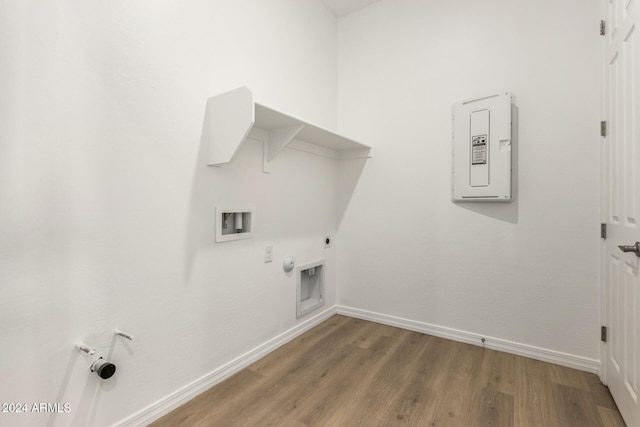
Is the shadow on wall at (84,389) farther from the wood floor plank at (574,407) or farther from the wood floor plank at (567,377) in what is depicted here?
the wood floor plank at (567,377)

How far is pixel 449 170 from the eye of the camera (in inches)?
91.4

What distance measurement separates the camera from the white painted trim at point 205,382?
139 centimetres

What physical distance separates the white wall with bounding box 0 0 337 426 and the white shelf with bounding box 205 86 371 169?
0.08 m

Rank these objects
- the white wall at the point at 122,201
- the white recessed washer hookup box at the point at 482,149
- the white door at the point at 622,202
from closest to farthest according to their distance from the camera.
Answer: the white wall at the point at 122,201
the white door at the point at 622,202
the white recessed washer hookup box at the point at 482,149

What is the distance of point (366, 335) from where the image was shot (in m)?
2.40

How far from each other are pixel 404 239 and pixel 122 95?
2180 mm

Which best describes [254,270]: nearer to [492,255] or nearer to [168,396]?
[168,396]

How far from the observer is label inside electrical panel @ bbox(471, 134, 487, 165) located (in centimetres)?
213

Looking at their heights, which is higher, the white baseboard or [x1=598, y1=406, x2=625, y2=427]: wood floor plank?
the white baseboard

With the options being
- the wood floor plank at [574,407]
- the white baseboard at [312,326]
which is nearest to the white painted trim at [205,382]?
the white baseboard at [312,326]

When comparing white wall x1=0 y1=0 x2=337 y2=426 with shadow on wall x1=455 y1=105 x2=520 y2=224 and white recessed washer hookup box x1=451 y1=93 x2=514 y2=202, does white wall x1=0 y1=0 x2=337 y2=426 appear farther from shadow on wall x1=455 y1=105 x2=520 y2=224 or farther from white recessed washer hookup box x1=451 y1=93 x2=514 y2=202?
shadow on wall x1=455 y1=105 x2=520 y2=224

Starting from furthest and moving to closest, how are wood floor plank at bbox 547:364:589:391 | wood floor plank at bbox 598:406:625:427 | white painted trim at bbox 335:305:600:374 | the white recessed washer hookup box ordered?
the white recessed washer hookup box < white painted trim at bbox 335:305:600:374 < wood floor plank at bbox 547:364:589:391 < wood floor plank at bbox 598:406:625:427

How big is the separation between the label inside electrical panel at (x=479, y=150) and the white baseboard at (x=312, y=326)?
1325 mm

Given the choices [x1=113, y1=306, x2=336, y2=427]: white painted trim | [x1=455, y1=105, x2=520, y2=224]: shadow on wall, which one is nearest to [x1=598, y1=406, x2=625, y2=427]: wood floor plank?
[x1=455, y1=105, x2=520, y2=224]: shadow on wall
